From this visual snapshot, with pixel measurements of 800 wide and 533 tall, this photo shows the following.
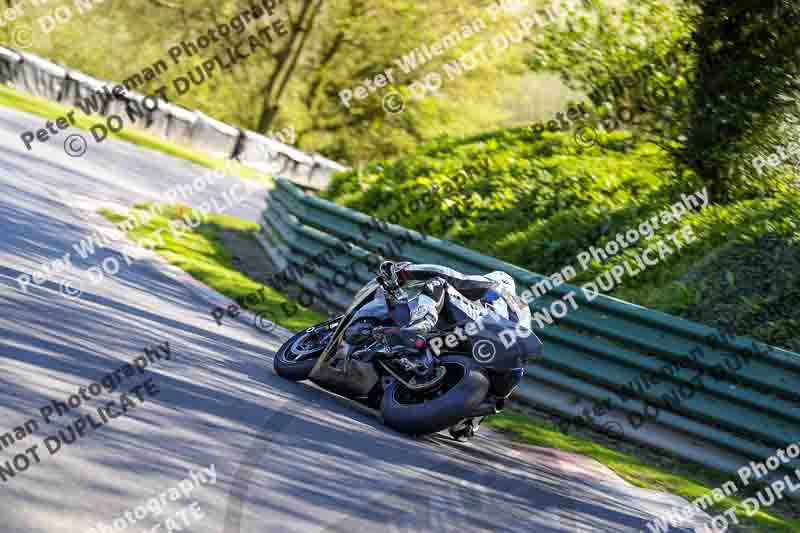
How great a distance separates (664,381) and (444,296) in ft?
8.84

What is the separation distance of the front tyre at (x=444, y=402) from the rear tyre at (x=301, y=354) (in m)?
0.81

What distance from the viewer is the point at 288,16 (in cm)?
4022

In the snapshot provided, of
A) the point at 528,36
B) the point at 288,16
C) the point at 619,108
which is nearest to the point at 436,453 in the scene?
the point at 619,108

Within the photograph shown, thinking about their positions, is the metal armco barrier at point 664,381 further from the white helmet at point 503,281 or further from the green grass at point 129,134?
the green grass at point 129,134

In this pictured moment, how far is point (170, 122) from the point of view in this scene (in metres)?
34.1

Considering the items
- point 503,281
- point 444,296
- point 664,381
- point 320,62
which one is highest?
point 320,62

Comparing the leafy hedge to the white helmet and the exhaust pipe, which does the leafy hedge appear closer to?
the white helmet

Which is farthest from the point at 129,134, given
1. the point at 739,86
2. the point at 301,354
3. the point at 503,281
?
the point at 503,281

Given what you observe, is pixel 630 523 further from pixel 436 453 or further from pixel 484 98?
pixel 484 98

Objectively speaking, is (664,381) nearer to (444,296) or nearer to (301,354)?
(444,296)

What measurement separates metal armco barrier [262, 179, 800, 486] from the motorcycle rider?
2029mm

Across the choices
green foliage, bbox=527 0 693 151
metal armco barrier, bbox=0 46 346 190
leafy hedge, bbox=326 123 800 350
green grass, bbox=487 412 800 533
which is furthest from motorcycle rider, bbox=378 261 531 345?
metal armco barrier, bbox=0 46 346 190

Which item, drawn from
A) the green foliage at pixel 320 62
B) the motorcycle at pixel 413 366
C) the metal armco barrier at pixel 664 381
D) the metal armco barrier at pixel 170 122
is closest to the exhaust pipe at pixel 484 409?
the motorcycle at pixel 413 366

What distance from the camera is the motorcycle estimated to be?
7.94 metres
